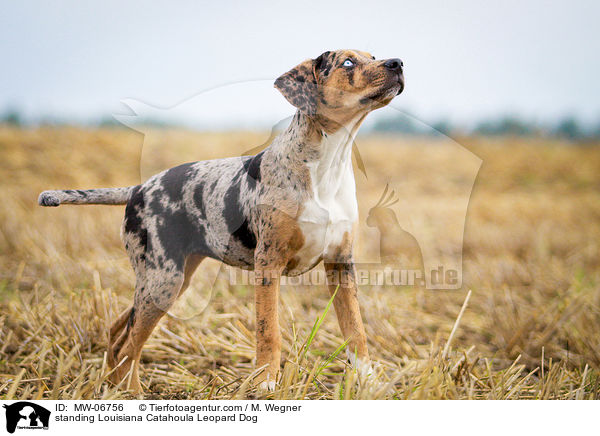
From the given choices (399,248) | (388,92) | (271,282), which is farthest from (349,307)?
(399,248)

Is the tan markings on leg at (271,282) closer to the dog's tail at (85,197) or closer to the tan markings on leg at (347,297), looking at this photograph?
the tan markings on leg at (347,297)

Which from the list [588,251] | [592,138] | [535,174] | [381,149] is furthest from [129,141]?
[592,138]

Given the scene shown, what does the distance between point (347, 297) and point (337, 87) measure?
3.36 ft

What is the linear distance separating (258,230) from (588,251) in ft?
15.9

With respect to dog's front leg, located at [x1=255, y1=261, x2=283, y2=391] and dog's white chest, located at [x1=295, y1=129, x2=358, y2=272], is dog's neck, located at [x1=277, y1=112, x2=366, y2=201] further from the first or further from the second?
dog's front leg, located at [x1=255, y1=261, x2=283, y2=391]

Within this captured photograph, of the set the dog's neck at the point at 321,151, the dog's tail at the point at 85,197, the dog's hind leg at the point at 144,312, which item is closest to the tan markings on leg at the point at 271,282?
the dog's neck at the point at 321,151

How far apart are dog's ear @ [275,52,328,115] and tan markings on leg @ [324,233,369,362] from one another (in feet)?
2.14

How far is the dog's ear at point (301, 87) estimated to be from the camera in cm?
219

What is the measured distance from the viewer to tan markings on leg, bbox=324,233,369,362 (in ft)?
7.66

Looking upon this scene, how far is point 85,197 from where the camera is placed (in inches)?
99.7

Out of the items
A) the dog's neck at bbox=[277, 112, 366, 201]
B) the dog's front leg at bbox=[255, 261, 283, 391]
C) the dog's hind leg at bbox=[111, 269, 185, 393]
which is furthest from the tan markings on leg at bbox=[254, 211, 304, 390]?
the dog's hind leg at bbox=[111, 269, 185, 393]

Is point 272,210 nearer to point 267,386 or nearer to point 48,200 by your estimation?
point 267,386
